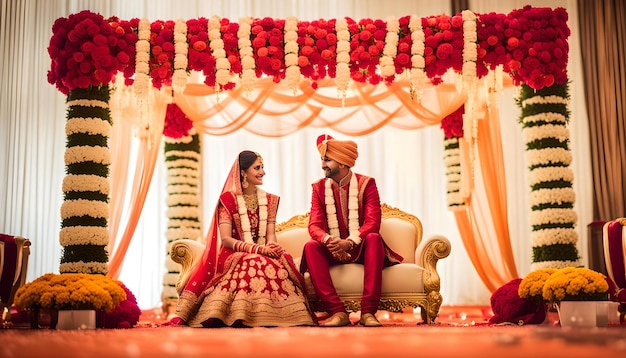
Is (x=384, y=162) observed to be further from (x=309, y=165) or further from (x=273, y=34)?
(x=273, y=34)

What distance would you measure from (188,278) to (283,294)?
92 centimetres

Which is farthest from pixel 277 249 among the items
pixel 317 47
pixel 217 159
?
pixel 217 159

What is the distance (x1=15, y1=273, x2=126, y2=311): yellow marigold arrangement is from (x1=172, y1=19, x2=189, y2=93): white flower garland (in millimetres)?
2080

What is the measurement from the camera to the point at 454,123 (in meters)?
8.54

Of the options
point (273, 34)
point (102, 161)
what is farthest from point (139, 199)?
point (273, 34)

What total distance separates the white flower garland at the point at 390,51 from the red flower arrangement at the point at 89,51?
2293mm

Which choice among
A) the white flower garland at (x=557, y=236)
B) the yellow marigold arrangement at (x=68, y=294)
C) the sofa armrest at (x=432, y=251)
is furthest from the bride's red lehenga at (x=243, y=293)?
the white flower garland at (x=557, y=236)

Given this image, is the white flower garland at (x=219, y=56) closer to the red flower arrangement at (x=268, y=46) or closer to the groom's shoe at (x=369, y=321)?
the red flower arrangement at (x=268, y=46)

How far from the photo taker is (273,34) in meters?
7.08

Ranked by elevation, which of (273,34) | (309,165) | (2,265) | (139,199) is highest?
(273,34)

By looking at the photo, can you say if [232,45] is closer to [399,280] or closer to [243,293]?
[243,293]

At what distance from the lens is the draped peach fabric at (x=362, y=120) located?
7758 millimetres

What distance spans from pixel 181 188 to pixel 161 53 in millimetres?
2375

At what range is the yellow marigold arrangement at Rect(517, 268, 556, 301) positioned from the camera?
18.5 feet
